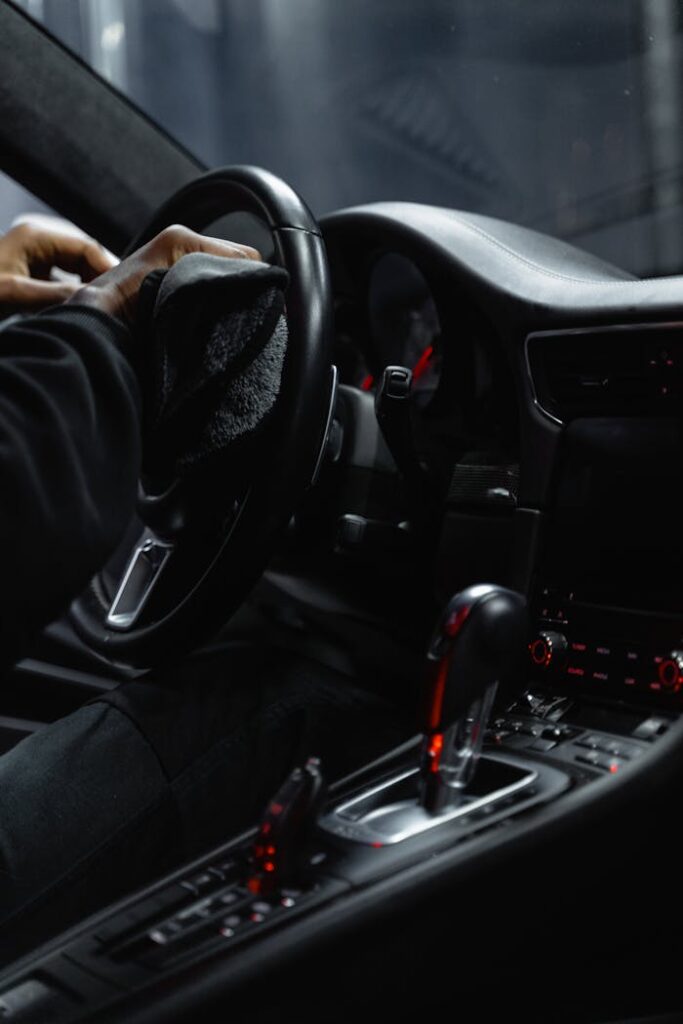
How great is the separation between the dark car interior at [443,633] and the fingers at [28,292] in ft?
0.69

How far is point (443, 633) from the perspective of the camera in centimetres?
85

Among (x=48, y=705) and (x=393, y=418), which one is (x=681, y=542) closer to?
(x=393, y=418)

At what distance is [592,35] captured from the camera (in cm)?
162

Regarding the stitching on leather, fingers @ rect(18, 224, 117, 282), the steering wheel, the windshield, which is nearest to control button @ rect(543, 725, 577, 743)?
the steering wheel

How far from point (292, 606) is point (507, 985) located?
0.67 m

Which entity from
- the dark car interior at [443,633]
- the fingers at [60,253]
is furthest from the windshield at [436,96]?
the fingers at [60,253]

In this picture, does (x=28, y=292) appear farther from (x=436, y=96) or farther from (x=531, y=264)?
(x=436, y=96)

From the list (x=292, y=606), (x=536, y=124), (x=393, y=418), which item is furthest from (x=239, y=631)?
(x=536, y=124)

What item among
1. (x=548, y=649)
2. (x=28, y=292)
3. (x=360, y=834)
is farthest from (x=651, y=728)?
(x=28, y=292)

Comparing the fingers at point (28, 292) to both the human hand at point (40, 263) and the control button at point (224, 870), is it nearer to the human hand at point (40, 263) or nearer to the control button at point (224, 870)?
the human hand at point (40, 263)

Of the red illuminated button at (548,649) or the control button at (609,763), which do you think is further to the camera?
the red illuminated button at (548,649)

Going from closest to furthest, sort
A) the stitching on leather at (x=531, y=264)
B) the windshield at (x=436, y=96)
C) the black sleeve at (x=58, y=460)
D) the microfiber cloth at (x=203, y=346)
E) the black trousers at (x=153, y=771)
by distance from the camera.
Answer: the black sleeve at (x=58, y=460), the microfiber cloth at (x=203, y=346), the black trousers at (x=153, y=771), the stitching on leather at (x=531, y=264), the windshield at (x=436, y=96)

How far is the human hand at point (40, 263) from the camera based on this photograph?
85 centimetres

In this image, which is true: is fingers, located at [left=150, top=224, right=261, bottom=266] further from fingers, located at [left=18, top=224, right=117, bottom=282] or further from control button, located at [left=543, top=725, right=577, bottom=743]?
control button, located at [left=543, top=725, right=577, bottom=743]
